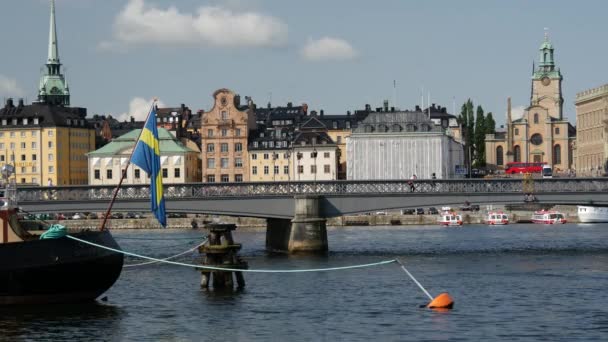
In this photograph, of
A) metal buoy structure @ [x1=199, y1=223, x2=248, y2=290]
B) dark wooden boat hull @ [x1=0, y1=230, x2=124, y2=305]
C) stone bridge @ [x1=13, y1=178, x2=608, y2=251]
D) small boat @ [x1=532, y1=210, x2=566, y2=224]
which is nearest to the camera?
dark wooden boat hull @ [x1=0, y1=230, x2=124, y2=305]

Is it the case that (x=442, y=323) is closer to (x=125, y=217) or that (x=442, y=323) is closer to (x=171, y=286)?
(x=171, y=286)

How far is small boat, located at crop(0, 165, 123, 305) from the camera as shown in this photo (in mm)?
56188

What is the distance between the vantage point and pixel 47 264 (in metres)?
56.5

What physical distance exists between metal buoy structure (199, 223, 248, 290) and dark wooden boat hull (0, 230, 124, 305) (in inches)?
226

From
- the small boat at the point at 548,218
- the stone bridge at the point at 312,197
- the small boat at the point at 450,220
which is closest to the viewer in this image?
the stone bridge at the point at 312,197

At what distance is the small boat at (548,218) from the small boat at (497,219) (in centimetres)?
404

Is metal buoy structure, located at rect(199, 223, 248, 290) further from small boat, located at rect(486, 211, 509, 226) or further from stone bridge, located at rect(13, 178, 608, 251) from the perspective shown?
small boat, located at rect(486, 211, 509, 226)

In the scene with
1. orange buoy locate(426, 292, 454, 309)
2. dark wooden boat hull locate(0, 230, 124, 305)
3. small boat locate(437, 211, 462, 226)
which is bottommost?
orange buoy locate(426, 292, 454, 309)

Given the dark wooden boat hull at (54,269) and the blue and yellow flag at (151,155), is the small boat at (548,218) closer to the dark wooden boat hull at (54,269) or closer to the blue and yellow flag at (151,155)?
the blue and yellow flag at (151,155)

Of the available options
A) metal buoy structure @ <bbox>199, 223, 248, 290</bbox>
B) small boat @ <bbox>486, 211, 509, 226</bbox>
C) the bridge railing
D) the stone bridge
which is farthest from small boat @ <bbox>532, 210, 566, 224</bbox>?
metal buoy structure @ <bbox>199, 223, 248, 290</bbox>

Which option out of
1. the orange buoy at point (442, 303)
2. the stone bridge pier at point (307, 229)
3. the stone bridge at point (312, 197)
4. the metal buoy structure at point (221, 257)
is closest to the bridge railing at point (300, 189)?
the stone bridge at point (312, 197)

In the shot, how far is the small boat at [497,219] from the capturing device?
165375 mm

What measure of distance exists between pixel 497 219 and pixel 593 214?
1258cm

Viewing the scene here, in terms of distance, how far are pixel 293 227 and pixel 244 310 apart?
36.2 metres
